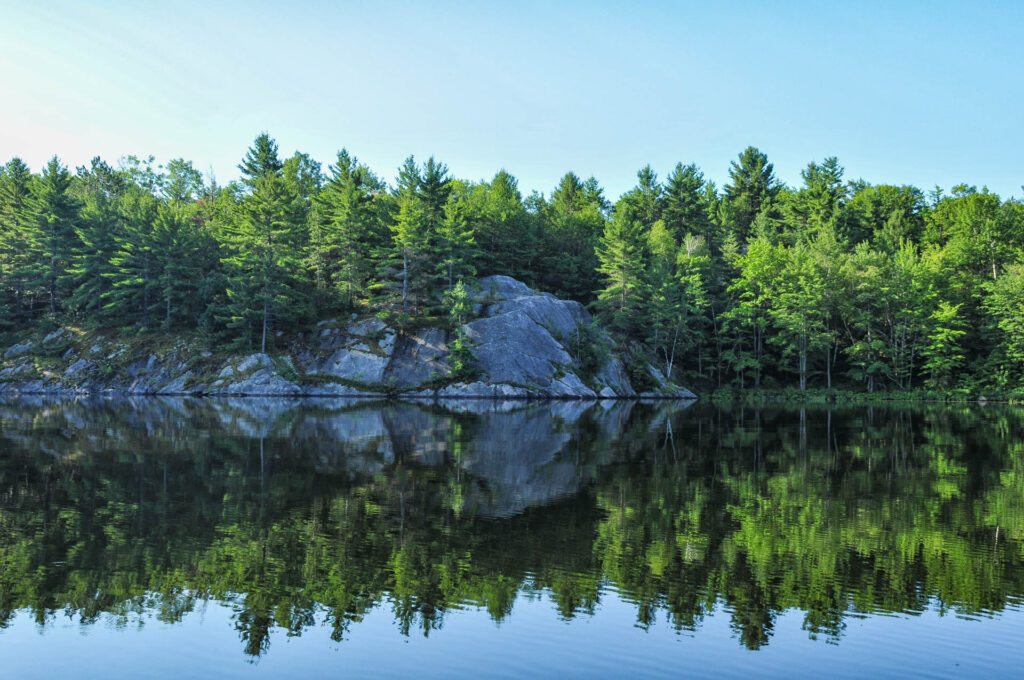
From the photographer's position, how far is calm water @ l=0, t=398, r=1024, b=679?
7891mm

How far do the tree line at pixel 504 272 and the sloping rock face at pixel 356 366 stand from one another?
9.31ft

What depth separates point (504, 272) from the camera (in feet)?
247

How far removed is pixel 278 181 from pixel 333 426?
4025 centimetres

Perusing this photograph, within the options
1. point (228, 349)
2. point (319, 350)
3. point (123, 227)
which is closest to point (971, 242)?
point (319, 350)

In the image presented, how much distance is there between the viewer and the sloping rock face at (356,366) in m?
57.9

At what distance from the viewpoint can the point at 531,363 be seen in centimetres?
5941

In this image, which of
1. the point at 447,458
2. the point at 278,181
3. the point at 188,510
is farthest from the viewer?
the point at 278,181

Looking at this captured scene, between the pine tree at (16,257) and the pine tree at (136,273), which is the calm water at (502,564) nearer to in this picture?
the pine tree at (136,273)

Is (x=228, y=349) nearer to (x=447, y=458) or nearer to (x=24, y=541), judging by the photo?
(x=447, y=458)

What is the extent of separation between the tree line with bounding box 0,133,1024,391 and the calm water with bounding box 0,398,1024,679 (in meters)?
42.1

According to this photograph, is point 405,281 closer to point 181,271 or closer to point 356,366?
point 356,366

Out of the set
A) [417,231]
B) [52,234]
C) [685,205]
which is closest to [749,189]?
[685,205]

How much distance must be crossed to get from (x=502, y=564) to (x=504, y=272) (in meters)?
65.2

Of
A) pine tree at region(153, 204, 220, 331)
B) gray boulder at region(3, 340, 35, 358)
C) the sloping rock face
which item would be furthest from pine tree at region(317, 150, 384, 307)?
gray boulder at region(3, 340, 35, 358)
